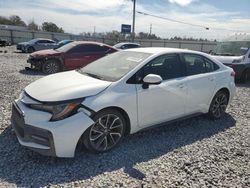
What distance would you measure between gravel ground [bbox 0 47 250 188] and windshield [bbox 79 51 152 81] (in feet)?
3.74

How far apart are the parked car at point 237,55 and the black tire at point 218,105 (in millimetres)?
4908

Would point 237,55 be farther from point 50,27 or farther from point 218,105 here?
point 50,27

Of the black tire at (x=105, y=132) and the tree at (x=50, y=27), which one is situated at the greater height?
the tree at (x=50, y=27)

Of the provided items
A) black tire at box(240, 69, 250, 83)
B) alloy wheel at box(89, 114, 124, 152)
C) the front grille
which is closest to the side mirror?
alloy wheel at box(89, 114, 124, 152)

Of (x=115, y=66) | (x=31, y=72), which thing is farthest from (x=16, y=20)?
(x=115, y=66)

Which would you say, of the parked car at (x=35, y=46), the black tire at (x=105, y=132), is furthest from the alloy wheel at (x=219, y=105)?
the parked car at (x=35, y=46)

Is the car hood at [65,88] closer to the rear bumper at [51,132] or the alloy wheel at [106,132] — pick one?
the rear bumper at [51,132]

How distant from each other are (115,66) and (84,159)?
167cm

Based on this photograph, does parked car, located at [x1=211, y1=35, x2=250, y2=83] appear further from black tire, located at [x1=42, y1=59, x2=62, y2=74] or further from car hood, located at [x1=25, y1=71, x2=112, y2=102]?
car hood, located at [x1=25, y1=71, x2=112, y2=102]

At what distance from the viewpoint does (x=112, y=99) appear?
3.57m

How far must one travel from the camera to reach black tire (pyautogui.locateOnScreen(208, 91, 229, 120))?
5.36 m

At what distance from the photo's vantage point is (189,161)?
3.67 meters

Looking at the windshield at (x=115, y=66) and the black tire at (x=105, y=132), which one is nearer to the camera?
the black tire at (x=105, y=132)

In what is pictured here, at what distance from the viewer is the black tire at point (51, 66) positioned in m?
10.3
